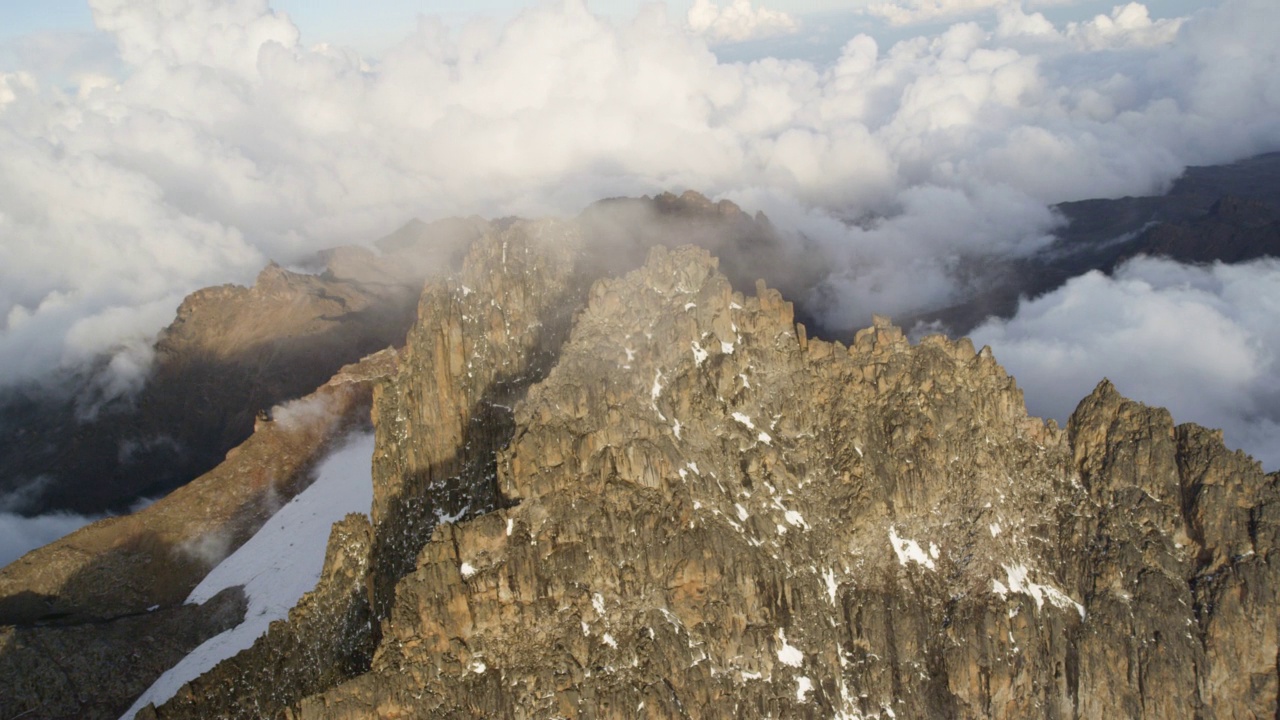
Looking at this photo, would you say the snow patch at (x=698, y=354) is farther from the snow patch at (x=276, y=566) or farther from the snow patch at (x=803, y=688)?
the snow patch at (x=276, y=566)

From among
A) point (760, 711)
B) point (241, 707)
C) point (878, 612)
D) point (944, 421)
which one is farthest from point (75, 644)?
point (944, 421)

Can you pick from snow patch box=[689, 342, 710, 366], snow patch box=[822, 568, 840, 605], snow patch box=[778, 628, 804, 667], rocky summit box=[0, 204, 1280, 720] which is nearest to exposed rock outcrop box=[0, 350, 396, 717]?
rocky summit box=[0, 204, 1280, 720]

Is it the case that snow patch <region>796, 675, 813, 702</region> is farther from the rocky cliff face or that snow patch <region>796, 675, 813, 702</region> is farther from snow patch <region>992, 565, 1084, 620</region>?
snow patch <region>992, 565, 1084, 620</region>

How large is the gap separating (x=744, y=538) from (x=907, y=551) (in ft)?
69.4

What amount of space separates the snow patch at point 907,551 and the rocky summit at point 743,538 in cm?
31

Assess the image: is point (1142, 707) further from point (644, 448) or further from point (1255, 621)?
point (644, 448)

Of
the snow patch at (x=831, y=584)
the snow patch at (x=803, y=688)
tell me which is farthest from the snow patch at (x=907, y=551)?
the snow patch at (x=803, y=688)

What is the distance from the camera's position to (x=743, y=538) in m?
97.1

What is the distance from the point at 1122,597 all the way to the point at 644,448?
55832 millimetres

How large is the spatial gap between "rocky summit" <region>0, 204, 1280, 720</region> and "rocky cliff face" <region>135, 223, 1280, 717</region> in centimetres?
28

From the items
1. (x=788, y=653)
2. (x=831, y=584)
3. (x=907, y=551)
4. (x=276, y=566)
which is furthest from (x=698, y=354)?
(x=276, y=566)

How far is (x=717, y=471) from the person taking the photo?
100 metres

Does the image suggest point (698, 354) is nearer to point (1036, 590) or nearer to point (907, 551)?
point (907, 551)

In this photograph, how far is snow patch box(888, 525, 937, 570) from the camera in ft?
343
